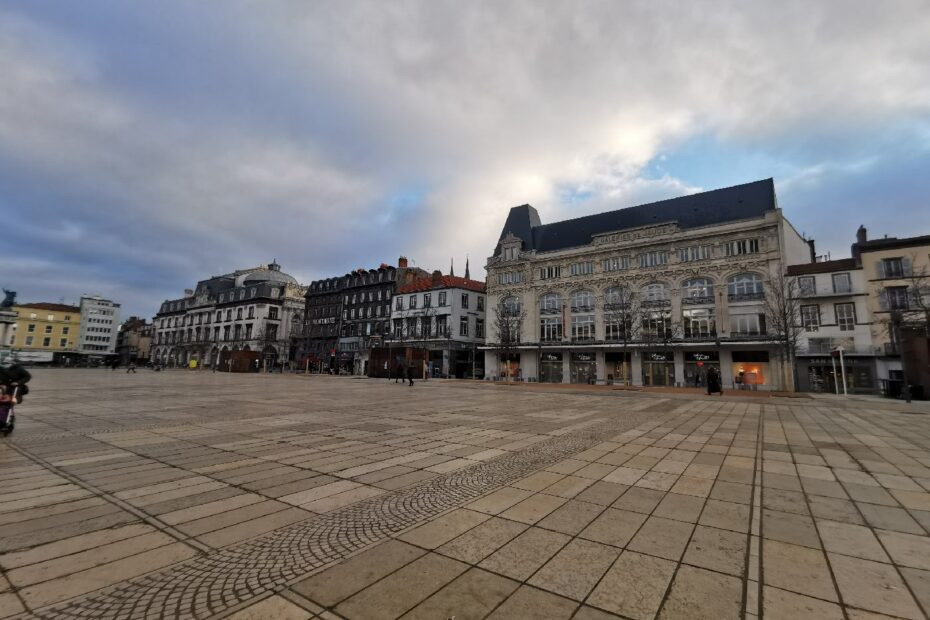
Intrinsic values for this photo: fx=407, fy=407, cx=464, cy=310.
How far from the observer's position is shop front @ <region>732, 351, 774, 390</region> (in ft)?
125

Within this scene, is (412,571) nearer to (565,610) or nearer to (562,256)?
(565,610)

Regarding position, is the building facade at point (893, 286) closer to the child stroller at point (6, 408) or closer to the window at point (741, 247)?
the window at point (741, 247)

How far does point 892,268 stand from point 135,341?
17925cm

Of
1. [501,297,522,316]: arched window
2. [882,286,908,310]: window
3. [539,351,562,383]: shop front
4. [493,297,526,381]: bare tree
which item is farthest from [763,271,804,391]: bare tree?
[501,297,522,316]: arched window

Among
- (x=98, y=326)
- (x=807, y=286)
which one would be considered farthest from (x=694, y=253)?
(x=98, y=326)

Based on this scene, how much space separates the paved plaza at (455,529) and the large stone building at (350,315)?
57239mm

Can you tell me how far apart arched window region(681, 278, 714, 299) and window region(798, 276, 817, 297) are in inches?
274

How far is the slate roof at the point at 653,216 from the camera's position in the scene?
42188 millimetres

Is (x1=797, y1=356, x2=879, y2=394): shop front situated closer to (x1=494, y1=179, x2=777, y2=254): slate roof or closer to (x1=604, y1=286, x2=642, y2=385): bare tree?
(x1=604, y1=286, x2=642, y2=385): bare tree

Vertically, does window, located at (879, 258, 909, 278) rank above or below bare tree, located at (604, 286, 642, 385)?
above

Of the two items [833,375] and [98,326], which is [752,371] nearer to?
[833,375]

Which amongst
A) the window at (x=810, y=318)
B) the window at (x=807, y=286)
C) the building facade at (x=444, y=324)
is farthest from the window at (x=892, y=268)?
the building facade at (x=444, y=324)

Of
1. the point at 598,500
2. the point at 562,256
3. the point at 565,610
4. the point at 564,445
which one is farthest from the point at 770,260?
the point at 565,610

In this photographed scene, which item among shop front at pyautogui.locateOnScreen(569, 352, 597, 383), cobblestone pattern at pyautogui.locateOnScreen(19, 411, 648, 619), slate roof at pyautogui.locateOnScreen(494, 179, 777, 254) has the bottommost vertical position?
cobblestone pattern at pyautogui.locateOnScreen(19, 411, 648, 619)
